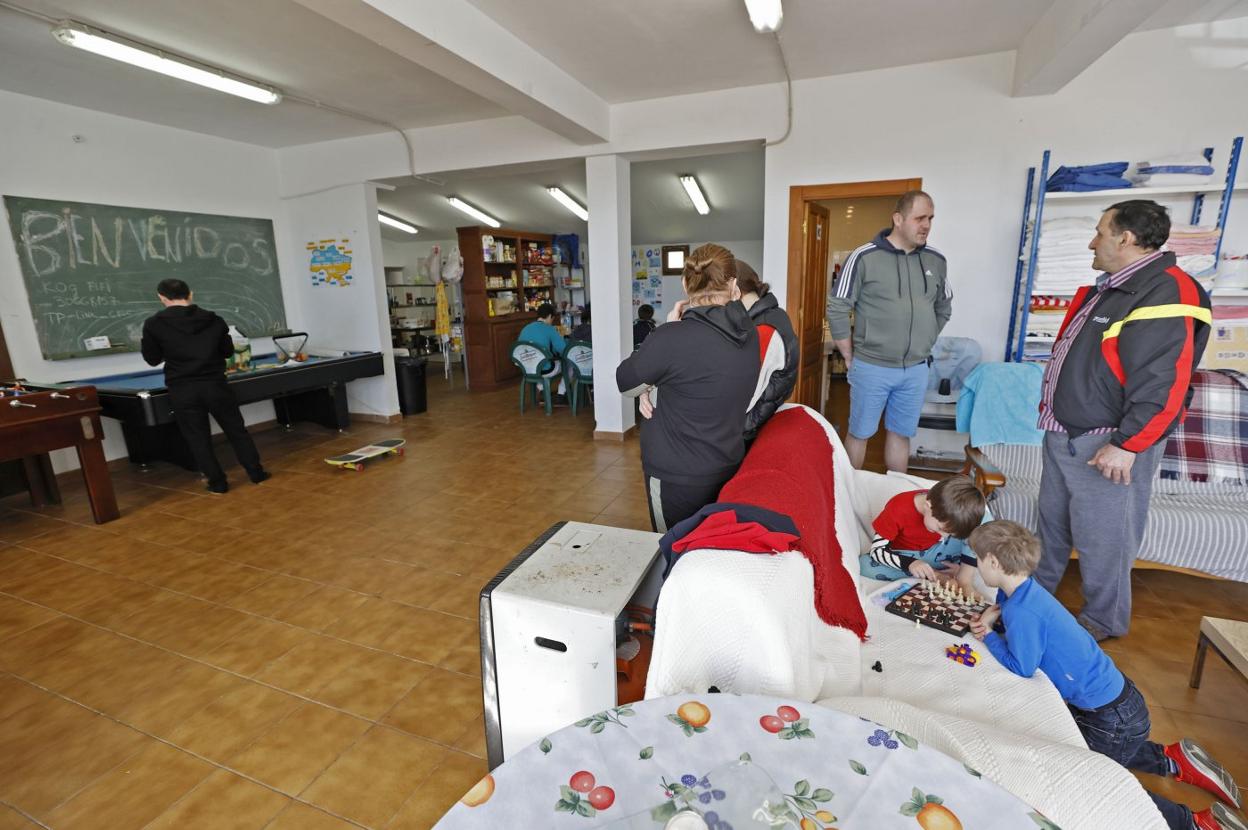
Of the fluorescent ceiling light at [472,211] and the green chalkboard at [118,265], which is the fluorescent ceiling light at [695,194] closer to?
the fluorescent ceiling light at [472,211]

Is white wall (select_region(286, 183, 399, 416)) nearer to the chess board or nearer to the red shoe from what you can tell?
the chess board

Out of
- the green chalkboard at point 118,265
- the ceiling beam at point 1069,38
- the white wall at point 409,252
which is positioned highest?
the ceiling beam at point 1069,38

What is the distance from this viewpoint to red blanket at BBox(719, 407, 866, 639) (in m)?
1.48

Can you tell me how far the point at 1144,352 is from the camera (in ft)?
6.01

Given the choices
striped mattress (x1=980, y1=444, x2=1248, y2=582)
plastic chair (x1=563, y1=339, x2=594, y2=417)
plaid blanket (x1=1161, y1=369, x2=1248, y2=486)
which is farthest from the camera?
plastic chair (x1=563, y1=339, x2=594, y2=417)

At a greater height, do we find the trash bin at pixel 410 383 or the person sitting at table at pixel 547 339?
the person sitting at table at pixel 547 339

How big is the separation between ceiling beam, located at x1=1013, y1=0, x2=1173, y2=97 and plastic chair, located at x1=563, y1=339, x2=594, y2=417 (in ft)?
12.7

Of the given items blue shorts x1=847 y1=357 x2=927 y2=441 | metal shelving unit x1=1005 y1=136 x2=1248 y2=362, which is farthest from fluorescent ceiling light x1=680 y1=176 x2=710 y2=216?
blue shorts x1=847 y1=357 x2=927 y2=441

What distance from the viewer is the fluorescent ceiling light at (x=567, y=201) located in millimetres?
7711

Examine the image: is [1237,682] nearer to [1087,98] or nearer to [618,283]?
[1087,98]

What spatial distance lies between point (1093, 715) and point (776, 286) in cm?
337

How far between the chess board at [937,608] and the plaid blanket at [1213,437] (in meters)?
1.69

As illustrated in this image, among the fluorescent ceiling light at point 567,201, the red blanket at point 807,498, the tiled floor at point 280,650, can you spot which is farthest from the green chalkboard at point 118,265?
the red blanket at point 807,498

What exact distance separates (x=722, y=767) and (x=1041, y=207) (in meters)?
3.94
